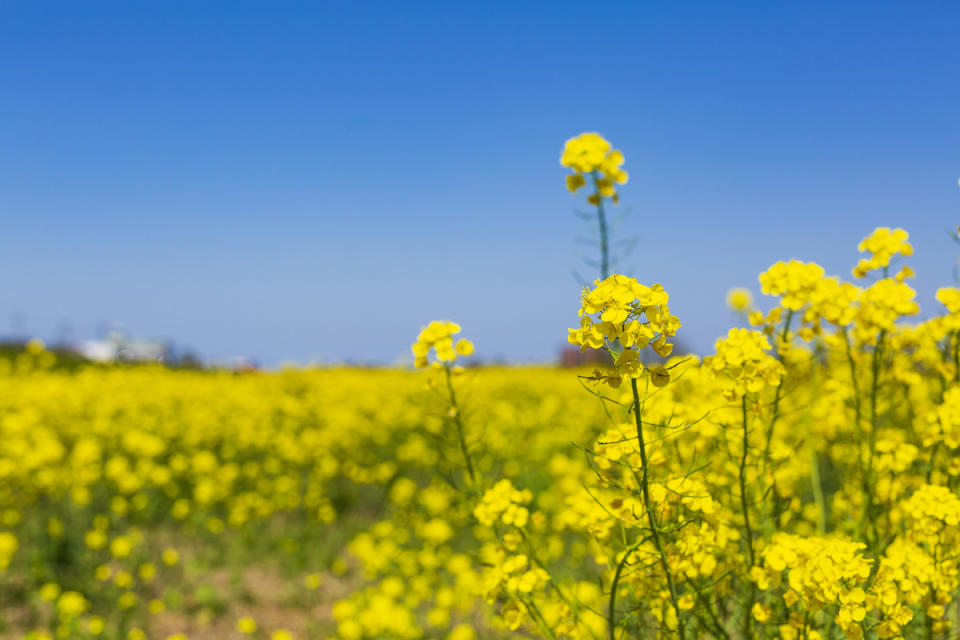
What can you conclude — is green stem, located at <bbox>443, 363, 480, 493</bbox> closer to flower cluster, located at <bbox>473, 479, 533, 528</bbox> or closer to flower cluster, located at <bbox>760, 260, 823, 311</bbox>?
flower cluster, located at <bbox>473, 479, 533, 528</bbox>

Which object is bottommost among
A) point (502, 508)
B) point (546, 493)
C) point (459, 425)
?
point (546, 493)

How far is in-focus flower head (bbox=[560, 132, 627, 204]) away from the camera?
239 centimetres

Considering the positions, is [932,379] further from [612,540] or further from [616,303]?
[616,303]

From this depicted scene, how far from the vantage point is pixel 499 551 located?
6.96ft

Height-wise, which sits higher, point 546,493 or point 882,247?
point 882,247

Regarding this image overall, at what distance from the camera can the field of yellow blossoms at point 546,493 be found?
6.03ft

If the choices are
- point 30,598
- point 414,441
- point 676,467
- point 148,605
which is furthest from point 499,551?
point 414,441

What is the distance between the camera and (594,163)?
2387mm

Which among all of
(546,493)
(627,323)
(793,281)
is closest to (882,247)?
(793,281)

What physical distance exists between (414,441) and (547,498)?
2109mm

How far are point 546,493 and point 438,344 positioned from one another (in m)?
4.24

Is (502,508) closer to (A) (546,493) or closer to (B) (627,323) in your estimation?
(B) (627,323)

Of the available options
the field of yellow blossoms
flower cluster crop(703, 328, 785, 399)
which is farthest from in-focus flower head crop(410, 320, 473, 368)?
flower cluster crop(703, 328, 785, 399)

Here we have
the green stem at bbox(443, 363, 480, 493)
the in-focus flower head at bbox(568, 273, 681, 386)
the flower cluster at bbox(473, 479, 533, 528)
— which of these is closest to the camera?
the in-focus flower head at bbox(568, 273, 681, 386)
